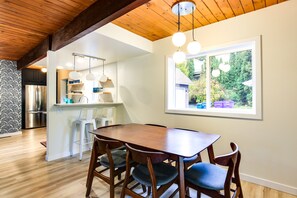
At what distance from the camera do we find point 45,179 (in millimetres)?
2490

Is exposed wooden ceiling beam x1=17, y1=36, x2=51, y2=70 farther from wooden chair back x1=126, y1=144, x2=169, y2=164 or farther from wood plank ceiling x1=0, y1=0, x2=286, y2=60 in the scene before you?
wooden chair back x1=126, y1=144, x2=169, y2=164

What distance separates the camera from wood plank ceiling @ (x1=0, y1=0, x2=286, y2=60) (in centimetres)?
218

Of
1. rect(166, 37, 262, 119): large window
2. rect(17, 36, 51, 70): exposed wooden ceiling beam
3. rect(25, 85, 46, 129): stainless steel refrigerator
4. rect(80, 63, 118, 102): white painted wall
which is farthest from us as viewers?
rect(25, 85, 46, 129): stainless steel refrigerator

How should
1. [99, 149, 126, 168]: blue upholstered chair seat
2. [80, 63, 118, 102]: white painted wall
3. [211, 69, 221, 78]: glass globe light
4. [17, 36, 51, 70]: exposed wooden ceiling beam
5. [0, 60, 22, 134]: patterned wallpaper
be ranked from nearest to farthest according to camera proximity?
[99, 149, 126, 168]: blue upholstered chair seat, [211, 69, 221, 78]: glass globe light, [17, 36, 51, 70]: exposed wooden ceiling beam, [80, 63, 118, 102]: white painted wall, [0, 60, 22, 134]: patterned wallpaper

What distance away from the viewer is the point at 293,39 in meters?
2.12

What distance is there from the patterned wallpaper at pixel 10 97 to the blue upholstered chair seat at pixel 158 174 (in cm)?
555

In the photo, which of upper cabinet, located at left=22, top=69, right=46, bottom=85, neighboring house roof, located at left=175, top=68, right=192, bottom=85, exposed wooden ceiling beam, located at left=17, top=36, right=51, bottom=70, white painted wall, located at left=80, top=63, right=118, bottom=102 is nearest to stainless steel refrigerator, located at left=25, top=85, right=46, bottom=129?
upper cabinet, located at left=22, top=69, right=46, bottom=85

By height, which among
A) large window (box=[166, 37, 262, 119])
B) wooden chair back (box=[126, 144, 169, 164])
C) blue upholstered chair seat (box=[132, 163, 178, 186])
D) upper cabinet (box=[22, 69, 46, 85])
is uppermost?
upper cabinet (box=[22, 69, 46, 85])

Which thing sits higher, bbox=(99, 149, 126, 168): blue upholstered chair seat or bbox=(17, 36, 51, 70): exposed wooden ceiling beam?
bbox=(17, 36, 51, 70): exposed wooden ceiling beam

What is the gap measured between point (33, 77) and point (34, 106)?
114cm

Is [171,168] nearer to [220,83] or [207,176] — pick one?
[207,176]

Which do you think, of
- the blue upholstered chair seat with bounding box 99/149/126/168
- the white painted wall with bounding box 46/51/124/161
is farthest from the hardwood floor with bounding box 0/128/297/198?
the blue upholstered chair seat with bounding box 99/149/126/168

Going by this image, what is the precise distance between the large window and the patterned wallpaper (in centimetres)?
518

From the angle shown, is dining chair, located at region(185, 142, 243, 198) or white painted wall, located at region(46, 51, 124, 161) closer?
dining chair, located at region(185, 142, 243, 198)
